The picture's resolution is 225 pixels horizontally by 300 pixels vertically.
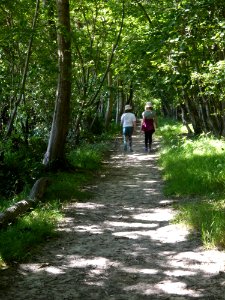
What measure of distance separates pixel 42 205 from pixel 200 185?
3444 millimetres

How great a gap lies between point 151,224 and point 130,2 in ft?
35.8

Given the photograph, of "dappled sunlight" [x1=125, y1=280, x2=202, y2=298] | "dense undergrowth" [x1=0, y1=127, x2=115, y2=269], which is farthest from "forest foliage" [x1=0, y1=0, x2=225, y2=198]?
"dappled sunlight" [x1=125, y1=280, x2=202, y2=298]

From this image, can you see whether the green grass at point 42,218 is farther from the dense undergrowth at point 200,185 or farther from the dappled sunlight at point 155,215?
the dense undergrowth at point 200,185

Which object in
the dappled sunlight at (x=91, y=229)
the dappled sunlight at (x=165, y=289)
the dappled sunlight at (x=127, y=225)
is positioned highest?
the dappled sunlight at (x=127, y=225)

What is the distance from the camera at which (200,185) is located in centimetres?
872

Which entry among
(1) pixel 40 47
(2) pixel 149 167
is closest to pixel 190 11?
(2) pixel 149 167

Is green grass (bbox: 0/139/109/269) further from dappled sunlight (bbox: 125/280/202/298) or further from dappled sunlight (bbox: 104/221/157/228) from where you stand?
dappled sunlight (bbox: 125/280/202/298)

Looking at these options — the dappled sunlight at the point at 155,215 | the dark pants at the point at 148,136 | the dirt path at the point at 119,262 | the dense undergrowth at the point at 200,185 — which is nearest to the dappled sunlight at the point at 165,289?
the dirt path at the point at 119,262

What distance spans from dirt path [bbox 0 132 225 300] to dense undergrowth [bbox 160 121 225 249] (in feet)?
0.83

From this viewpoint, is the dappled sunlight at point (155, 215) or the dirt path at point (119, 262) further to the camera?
the dappled sunlight at point (155, 215)

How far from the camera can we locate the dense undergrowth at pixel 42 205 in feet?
18.4

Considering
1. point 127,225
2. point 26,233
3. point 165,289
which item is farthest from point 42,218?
point 165,289

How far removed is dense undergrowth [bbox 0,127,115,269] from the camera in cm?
562

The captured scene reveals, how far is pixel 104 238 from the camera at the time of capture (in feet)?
20.7
